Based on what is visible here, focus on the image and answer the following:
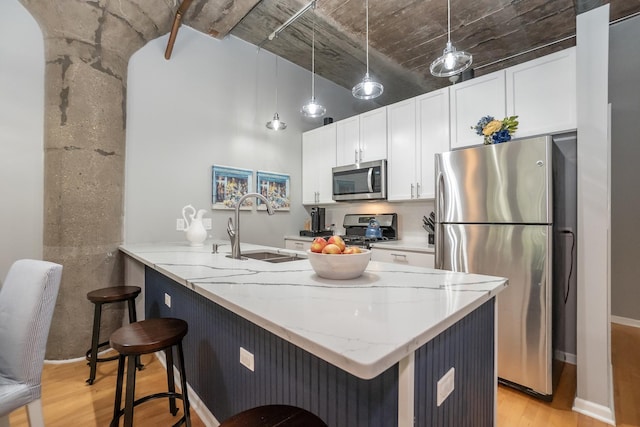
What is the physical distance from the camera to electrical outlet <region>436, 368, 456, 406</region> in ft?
3.19

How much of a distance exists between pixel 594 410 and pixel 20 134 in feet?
14.4

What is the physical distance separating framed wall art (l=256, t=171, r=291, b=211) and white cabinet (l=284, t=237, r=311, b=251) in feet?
1.42

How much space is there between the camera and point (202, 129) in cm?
330

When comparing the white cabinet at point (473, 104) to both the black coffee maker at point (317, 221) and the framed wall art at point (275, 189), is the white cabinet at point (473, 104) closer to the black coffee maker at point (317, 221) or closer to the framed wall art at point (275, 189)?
the black coffee maker at point (317, 221)

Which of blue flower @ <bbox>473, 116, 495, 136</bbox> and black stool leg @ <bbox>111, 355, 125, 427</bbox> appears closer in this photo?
black stool leg @ <bbox>111, 355, 125, 427</bbox>

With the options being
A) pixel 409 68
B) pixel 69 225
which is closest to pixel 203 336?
pixel 69 225

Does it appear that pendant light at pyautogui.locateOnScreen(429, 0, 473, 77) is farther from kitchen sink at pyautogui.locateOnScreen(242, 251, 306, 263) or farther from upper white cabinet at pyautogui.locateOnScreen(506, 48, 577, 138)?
kitchen sink at pyautogui.locateOnScreen(242, 251, 306, 263)

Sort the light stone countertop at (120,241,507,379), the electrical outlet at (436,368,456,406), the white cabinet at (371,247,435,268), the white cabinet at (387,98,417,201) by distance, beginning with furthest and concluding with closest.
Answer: the white cabinet at (387,98,417,201) < the white cabinet at (371,247,435,268) < the electrical outlet at (436,368,456,406) < the light stone countertop at (120,241,507,379)

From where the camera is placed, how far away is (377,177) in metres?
3.36

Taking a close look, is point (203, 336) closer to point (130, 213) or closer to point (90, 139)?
point (130, 213)

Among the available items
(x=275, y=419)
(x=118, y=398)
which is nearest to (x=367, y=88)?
(x=275, y=419)

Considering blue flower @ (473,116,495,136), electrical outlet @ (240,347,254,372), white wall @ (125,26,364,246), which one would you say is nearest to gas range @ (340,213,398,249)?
white wall @ (125,26,364,246)

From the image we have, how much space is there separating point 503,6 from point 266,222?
3271 millimetres

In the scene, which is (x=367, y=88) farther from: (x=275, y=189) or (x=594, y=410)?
(x=594, y=410)
